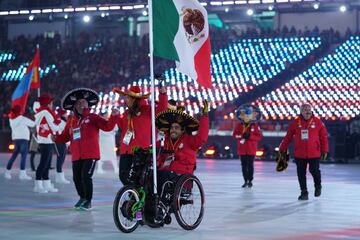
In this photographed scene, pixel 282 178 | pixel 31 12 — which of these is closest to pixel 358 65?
pixel 31 12

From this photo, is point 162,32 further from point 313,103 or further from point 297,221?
point 313,103

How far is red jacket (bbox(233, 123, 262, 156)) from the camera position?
19.8 metres

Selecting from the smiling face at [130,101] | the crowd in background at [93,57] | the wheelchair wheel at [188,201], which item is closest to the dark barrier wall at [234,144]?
the crowd in background at [93,57]

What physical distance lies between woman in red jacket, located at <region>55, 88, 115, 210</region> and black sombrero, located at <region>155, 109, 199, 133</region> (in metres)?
1.89

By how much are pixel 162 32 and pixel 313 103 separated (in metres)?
26.0

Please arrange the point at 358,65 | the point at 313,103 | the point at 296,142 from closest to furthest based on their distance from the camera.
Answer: the point at 296,142, the point at 313,103, the point at 358,65

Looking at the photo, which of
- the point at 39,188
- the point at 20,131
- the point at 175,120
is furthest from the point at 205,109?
the point at 20,131

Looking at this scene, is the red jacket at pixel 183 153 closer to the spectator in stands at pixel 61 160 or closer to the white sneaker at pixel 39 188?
the white sneaker at pixel 39 188

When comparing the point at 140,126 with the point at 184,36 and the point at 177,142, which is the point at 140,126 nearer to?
the point at 177,142

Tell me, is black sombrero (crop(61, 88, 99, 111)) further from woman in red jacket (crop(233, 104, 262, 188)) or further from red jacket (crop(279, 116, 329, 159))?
woman in red jacket (crop(233, 104, 262, 188))

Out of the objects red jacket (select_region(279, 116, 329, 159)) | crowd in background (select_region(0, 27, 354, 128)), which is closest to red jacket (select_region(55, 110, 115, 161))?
red jacket (select_region(279, 116, 329, 159))

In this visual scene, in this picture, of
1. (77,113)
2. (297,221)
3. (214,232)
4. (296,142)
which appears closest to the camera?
(214,232)

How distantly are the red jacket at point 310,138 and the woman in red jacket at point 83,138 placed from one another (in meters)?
4.21

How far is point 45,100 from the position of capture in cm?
1761
